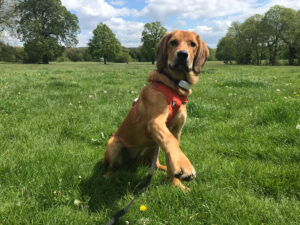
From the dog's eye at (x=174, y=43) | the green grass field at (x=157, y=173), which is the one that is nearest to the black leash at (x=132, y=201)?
the green grass field at (x=157, y=173)

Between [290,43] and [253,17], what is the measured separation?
11173 millimetres

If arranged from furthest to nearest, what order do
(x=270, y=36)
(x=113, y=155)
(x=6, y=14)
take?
(x=270, y=36) < (x=6, y=14) < (x=113, y=155)

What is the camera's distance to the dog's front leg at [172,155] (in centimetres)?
188

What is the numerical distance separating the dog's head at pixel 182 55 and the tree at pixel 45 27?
50.5 m

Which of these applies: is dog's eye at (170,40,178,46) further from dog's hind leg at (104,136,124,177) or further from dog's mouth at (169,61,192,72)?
dog's hind leg at (104,136,124,177)

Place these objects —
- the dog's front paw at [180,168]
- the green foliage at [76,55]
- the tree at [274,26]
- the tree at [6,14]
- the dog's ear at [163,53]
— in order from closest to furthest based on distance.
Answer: the dog's front paw at [180,168]
the dog's ear at [163,53]
the tree at [6,14]
the tree at [274,26]
the green foliage at [76,55]

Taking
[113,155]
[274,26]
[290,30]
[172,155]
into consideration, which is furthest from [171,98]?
[274,26]

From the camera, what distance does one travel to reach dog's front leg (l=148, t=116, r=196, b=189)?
1.88m

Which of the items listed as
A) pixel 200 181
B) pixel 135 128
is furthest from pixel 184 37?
pixel 200 181

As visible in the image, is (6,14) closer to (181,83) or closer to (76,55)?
(181,83)

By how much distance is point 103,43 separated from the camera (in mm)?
65688

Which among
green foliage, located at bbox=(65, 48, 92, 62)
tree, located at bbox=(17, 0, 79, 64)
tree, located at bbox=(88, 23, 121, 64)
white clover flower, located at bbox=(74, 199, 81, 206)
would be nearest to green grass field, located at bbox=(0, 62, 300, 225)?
white clover flower, located at bbox=(74, 199, 81, 206)

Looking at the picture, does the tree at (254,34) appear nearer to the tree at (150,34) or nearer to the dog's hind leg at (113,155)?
the tree at (150,34)

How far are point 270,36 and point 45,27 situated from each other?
167 feet
